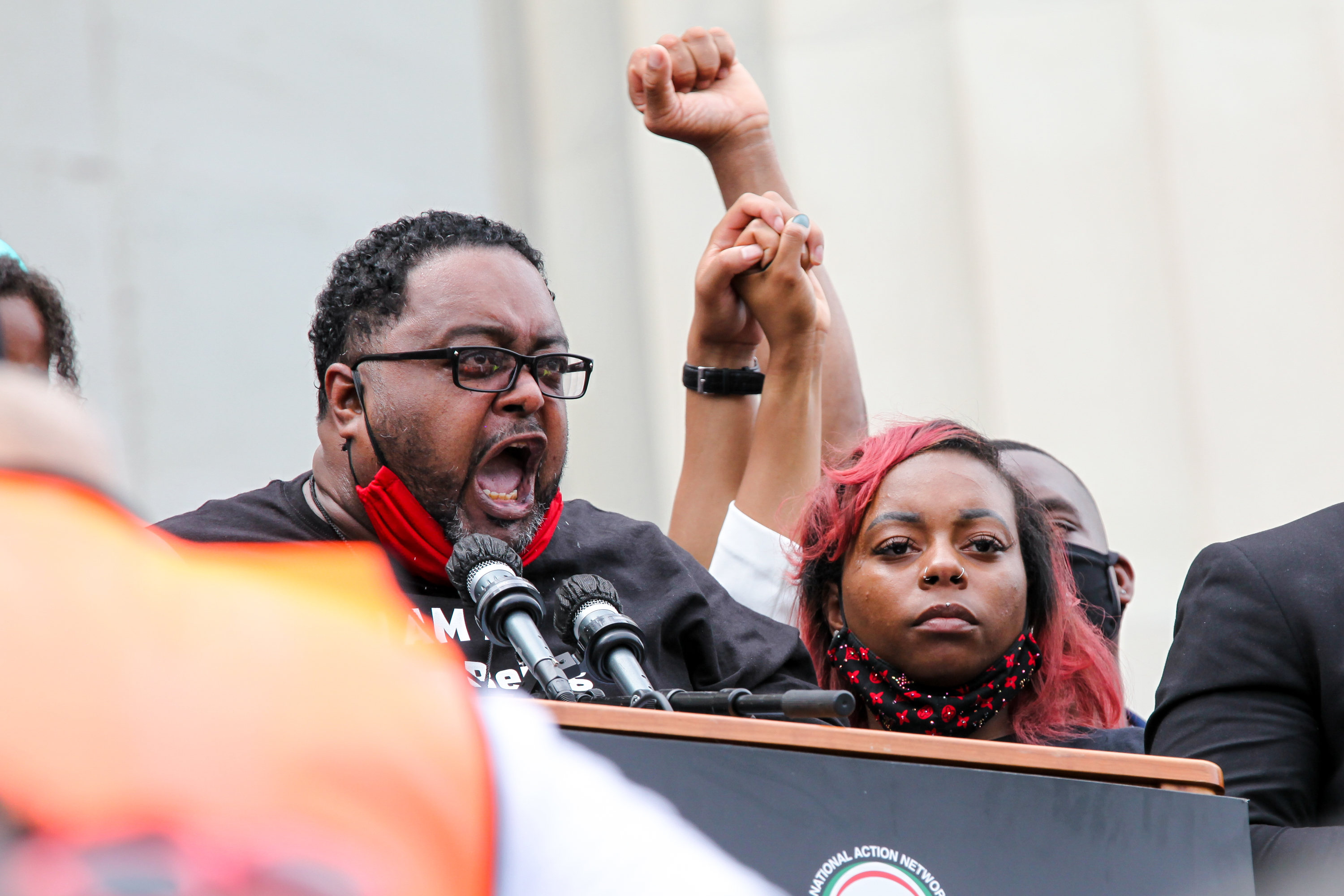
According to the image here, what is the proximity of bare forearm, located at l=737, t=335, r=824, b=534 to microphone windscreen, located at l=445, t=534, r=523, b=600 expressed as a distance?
116 centimetres

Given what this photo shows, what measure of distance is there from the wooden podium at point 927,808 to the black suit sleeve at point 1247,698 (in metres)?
0.28

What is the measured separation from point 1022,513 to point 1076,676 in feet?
0.98

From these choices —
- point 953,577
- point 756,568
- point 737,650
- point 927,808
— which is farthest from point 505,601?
point 756,568

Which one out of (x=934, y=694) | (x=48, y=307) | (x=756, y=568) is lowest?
(x=934, y=694)

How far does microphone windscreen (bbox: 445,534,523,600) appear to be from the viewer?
5.26ft

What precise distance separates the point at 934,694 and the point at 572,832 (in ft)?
5.62

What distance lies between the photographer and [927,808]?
127 cm

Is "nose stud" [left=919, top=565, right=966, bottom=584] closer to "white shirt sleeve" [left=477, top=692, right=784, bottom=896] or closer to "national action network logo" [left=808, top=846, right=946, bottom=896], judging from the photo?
"national action network logo" [left=808, top=846, right=946, bottom=896]

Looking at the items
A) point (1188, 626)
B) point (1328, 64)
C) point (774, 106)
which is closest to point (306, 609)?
point (1188, 626)

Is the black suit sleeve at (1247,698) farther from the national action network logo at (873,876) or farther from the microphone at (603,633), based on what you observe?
the microphone at (603,633)

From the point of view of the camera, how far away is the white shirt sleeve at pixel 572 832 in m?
0.71

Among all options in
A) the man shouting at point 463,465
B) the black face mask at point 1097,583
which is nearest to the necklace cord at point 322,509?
the man shouting at point 463,465

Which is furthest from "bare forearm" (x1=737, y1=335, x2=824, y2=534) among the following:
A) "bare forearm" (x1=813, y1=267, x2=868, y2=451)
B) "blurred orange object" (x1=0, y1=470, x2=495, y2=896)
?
"blurred orange object" (x1=0, y1=470, x2=495, y2=896)

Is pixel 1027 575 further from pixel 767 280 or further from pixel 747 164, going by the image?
pixel 747 164
